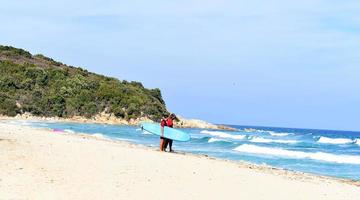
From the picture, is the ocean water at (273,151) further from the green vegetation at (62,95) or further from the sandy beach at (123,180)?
the green vegetation at (62,95)

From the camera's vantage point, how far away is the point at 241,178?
14.9m

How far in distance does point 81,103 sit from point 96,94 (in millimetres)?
2686

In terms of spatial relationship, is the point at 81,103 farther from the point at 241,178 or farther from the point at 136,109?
the point at 241,178

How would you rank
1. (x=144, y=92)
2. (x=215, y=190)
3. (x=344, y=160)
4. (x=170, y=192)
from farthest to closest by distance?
(x=144, y=92), (x=344, y=160), (x=215, y=190), (x=170, y=192)

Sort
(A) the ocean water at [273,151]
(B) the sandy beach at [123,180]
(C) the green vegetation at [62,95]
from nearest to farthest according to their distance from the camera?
(B) the sandy beach at [123,180]
(A) the ocean water at [273,151]
(C) the green vegetation at [62,95]

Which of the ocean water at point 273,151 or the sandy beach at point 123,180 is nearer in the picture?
the sandy beach at point 123,180

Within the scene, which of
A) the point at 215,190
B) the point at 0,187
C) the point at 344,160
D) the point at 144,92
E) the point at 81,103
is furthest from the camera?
the point at 144,92

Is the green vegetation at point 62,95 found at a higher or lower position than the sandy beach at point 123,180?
higher

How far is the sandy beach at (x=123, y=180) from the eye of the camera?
11.1m

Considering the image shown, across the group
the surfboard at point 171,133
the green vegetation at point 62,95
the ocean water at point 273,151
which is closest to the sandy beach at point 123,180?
the surfboard at point 171,133

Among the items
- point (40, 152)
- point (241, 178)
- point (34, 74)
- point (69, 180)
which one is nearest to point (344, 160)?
point (241, 178)

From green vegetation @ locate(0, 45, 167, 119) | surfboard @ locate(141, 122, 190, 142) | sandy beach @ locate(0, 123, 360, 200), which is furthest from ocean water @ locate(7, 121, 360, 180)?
green vegetation @ locate(0, 45, 167, 119)

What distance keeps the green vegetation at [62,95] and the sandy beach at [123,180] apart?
212ft

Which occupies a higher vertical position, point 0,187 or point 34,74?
point 34,74
